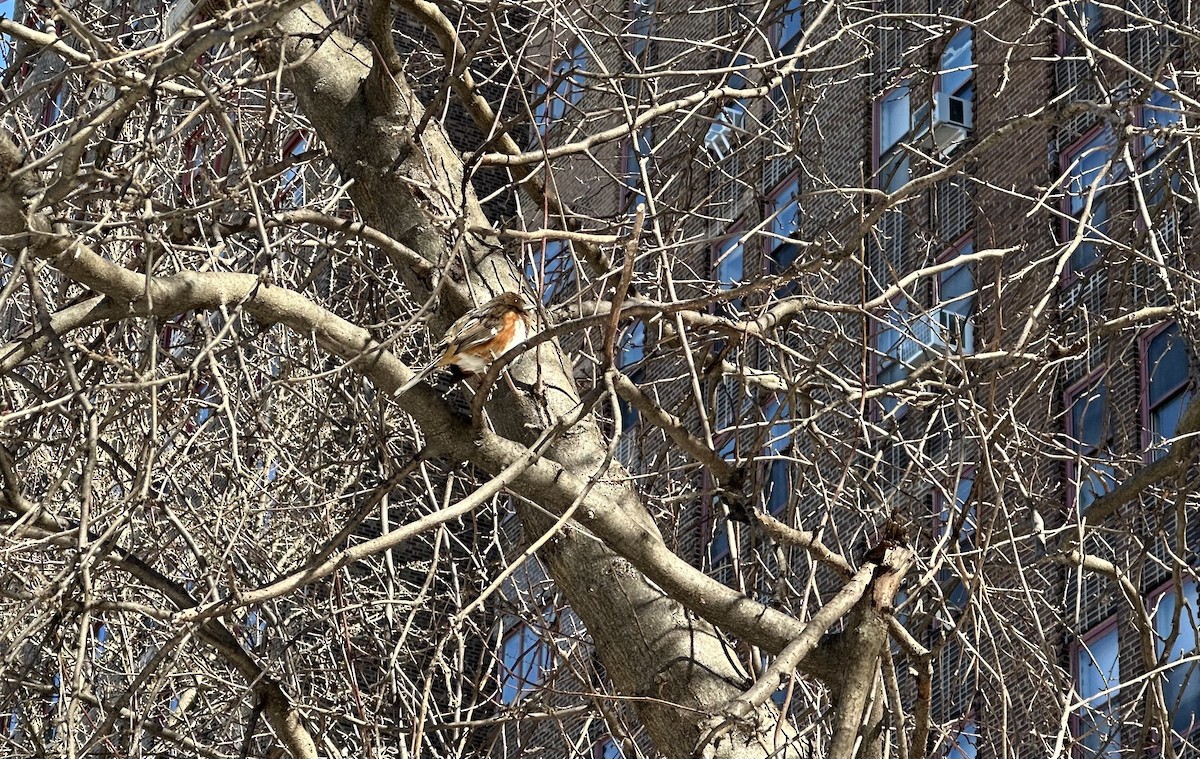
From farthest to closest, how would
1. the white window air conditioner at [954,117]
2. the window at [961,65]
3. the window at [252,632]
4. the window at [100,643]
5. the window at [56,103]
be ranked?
the window at [961,65], the white window air conditioner at [954,117], the window at [56,103], the window at [100,643], the window at [252,632]

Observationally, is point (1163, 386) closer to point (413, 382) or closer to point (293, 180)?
point (293, 180)

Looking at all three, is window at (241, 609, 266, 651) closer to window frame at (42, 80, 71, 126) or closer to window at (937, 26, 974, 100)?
window frame at (42, 80, 71, 126)

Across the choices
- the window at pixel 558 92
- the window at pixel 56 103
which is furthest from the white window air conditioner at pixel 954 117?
the window at pixel 558 92

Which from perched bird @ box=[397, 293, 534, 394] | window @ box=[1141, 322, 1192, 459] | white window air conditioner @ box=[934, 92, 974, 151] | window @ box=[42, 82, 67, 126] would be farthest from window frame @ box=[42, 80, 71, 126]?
window @ box=[1141, 322, 1192, 459]

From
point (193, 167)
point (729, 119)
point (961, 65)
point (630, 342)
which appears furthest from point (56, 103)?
point (961, 65)

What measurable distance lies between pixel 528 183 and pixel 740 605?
2030 mm

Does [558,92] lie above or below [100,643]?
above

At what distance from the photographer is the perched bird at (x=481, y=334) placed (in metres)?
5.05

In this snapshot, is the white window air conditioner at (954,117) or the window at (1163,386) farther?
the white window air conditioner at (954,117)

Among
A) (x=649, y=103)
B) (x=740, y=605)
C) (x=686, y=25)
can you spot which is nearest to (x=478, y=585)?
(x=649, y=103)

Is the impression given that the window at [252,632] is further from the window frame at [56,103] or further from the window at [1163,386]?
the window at [1163,386]

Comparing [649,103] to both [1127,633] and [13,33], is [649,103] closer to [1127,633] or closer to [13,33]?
[13,33]

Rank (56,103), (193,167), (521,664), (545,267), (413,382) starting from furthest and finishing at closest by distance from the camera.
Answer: (193,167)
(521,664)
(545,267)
(56,103)
(413,382)

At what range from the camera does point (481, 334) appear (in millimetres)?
5086
